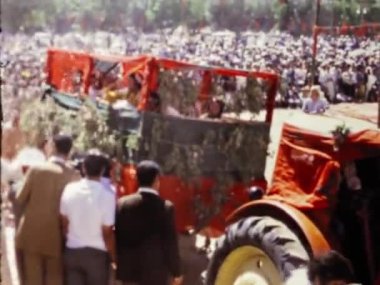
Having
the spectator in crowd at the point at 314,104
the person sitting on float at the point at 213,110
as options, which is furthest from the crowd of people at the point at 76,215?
the spectator in crowd at the point at 314,104

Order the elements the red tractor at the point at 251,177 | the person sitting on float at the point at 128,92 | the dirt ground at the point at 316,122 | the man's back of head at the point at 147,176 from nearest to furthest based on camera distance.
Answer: the man's back of head at the point at 147,176 → the red tractor at the point at 251,177 → the person sitting on float at the point at 128,92 → the dirt ground at the point at 316,122

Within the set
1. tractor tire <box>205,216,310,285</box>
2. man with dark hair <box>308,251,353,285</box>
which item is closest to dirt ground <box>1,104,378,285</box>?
tractor tire <box>205,216,310,285</box>

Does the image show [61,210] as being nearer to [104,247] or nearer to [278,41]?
[104,247]

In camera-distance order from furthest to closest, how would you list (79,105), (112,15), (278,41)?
1. (278,41)
2. (79,105)
3. (112,15)

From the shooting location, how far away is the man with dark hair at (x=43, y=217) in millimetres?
3039

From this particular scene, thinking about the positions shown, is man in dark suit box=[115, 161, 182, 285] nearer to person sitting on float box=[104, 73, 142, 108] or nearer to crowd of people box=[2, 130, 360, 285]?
crowd of people box=[2, 130, 360, 285]

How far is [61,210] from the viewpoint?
309cm

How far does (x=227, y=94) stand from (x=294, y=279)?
146 centimetres

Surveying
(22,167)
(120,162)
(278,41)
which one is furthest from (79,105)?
(278,41)

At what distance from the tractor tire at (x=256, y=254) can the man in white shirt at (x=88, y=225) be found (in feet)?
1.46

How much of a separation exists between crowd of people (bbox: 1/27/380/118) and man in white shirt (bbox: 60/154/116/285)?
60cm

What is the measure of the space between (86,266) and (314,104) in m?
1.50

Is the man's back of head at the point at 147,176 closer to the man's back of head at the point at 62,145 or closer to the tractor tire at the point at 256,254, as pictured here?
the man's back of head at the point at 62,145

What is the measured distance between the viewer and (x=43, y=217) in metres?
3.09
